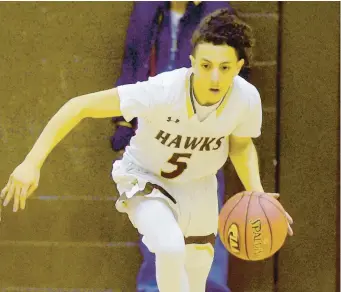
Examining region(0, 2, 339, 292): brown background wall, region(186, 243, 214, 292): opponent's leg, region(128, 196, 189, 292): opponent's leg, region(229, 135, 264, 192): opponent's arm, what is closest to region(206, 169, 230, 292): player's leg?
region(0, 2, 339, 292): brown background wall

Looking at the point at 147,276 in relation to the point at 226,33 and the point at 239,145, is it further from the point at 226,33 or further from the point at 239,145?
the point at 226,33

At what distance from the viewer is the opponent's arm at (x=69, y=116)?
2365mm

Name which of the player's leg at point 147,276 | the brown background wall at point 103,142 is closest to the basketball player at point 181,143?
the player's leg at point 147,276

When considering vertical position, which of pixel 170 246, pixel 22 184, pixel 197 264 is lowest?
pixel 197 264

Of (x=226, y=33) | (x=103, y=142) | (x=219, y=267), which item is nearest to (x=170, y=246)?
(x=226, y=33)

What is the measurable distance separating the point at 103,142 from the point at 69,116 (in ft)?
3.99

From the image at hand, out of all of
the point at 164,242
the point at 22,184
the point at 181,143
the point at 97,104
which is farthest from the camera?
the point at 181,143

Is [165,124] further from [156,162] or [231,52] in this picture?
[231,52]

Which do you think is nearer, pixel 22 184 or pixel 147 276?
pixel 22 184

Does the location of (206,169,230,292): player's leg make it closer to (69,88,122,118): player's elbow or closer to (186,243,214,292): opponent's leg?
(186,243,214,292): opponent's leg

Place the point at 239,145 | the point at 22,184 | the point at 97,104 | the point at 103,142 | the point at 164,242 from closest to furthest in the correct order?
the point at 22,184
the point at 164,242
the point at 97,104
the point at 239,145
the point at 103,142

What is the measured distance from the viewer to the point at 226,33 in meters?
2.48

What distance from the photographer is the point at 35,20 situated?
3625mm

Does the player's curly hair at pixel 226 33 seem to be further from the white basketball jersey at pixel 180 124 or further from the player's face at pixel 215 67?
the white basketball jersey at pixel 180 124
